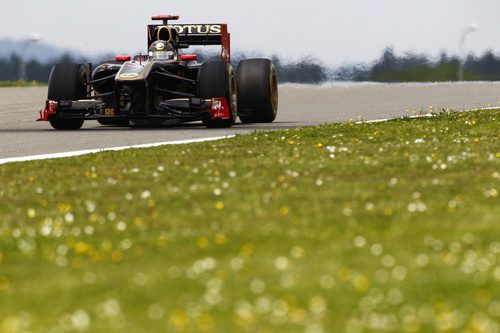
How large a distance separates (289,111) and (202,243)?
73.3 feet

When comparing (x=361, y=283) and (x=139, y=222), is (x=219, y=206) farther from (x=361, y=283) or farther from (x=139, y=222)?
(x=361, y=283)

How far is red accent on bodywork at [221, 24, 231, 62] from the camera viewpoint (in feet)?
87.0

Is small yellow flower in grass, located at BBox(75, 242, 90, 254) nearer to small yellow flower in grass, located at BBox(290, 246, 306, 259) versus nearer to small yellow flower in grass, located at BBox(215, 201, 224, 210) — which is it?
small yellow flower in grass, located at BBox(290, 246, 306, 259)

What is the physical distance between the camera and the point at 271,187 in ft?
40.5

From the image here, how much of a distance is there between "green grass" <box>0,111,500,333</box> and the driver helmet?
891 cm

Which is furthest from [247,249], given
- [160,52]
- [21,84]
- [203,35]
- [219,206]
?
[21,84]

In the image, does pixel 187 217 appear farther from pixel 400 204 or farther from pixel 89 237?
pixel 400 204

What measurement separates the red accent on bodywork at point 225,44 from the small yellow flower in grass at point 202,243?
17.2 meters

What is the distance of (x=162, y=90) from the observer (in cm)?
2342

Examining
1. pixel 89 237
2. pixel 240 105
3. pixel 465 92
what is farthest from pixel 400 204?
pixel 465 92

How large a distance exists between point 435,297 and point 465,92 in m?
34.4

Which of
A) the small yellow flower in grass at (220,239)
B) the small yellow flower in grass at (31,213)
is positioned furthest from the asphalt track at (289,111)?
the small yellow flower in grass at (220,239)

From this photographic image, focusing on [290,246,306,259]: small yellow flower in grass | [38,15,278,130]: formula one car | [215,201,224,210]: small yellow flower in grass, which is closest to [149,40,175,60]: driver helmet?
[38,15,278,130]: formula one car

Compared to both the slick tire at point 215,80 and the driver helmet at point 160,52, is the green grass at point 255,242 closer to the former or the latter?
the slick tire at point 215,80
